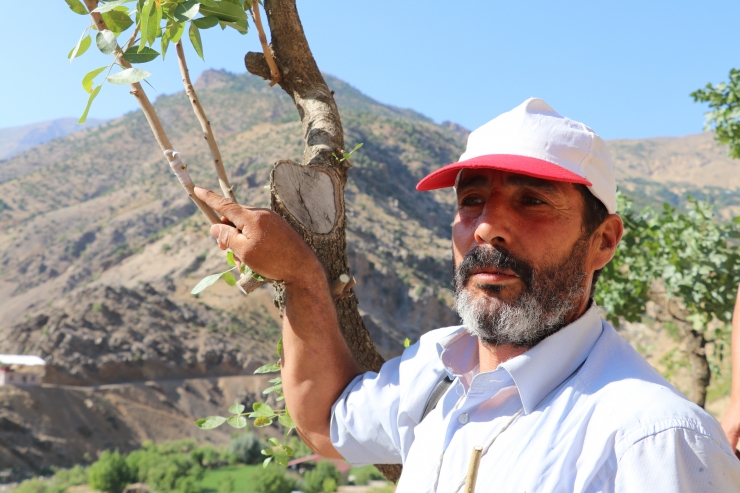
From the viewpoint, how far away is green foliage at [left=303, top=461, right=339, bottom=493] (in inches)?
868

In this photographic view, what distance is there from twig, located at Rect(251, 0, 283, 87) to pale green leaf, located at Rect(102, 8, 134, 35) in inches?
16.6

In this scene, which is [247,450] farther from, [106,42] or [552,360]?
[552,360]

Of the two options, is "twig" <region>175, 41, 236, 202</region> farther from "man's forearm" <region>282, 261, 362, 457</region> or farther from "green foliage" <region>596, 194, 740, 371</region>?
"green foliage" <region>596, 194, 740, 371</region>

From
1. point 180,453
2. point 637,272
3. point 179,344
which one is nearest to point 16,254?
point 179,344

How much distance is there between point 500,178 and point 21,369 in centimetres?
3032

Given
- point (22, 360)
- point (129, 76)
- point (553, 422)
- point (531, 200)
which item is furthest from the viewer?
point (22, 360)

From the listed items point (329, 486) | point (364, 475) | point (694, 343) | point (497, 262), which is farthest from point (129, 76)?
point (364, 475)

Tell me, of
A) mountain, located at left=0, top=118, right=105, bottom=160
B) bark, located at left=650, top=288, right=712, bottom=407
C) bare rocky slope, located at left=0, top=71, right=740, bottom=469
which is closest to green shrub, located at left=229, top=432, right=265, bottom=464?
bare rocky slope, located at left=0, top=71, right=740, bottom=469

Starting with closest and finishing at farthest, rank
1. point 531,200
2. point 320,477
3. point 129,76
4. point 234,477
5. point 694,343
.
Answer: point 531,200 → point 129,76 → point 694,343 → point 320,477 → point 234,477

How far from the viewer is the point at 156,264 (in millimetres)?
42969

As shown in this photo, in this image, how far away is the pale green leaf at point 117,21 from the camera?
63.9 inches

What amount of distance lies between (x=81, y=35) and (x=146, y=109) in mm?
217

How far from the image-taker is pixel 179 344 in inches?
1243

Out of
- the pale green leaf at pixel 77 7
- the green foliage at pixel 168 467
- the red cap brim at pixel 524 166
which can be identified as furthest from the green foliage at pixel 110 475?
the red cap brim at pixel 524 166
